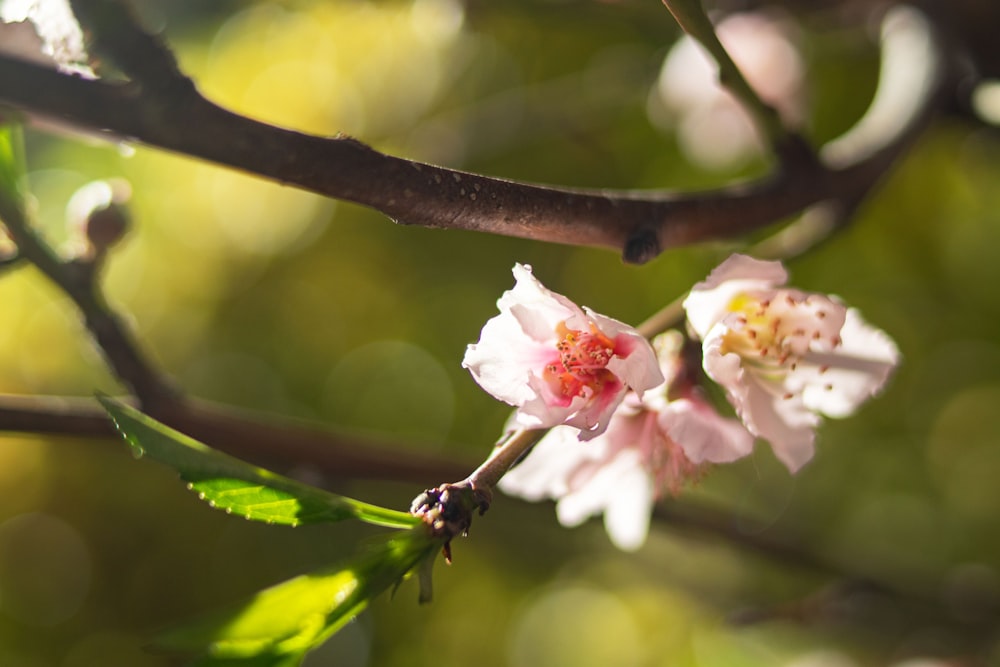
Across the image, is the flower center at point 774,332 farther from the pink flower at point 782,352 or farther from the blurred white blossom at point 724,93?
the blurred white blossom at point 724,93

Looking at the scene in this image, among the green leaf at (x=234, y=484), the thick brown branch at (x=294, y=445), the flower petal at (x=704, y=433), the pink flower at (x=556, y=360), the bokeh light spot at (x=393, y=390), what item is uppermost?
the bokeh light spot at (x=393, y=390)

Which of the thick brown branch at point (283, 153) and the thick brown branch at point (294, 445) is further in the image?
the thick brown branch at point (294, 445)

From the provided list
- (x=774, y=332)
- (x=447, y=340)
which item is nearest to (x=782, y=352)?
(x=774, y=332)

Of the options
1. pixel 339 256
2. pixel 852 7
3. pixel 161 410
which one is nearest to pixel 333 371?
pixel 339 256

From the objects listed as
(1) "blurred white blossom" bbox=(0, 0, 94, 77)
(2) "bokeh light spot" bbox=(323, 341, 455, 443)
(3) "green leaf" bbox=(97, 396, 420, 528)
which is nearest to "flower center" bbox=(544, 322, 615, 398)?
(3) "green leaf" bbox=(97, 396, 420, 528)

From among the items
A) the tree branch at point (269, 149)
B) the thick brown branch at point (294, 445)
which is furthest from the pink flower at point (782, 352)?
the thick brown branch at point (294, 445)

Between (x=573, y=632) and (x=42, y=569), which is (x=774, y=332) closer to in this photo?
(x=573, y=632)
